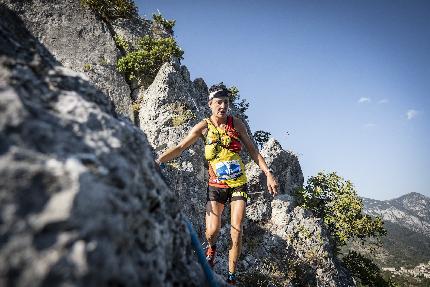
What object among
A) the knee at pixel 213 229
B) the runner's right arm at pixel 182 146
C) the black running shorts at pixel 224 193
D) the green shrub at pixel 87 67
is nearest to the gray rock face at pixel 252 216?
the green shrub at pixel 87 67

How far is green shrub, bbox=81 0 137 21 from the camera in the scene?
62.9ft

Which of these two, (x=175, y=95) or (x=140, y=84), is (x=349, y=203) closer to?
(x=175, y=95)

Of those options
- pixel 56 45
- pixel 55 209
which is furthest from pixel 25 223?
pixel 56 45

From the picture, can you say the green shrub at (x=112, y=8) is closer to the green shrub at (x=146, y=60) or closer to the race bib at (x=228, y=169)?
the green shrub at (x=146, y=60)

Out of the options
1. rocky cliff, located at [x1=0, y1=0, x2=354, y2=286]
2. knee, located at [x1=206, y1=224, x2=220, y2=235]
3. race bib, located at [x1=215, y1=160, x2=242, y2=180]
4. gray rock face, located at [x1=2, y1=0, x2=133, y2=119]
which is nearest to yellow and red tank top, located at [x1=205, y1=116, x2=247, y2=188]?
race bib, located at [x1=215, y1=160, x2=242, y2=180]

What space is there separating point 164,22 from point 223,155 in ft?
59.4

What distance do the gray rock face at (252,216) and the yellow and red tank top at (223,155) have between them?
5.20 m

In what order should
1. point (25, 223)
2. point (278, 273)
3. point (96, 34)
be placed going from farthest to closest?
point (96, 34) < point (278, 273) < point (25, 223)

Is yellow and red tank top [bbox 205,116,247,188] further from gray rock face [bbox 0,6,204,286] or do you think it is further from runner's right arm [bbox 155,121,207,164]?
gray rock face [bbox 0,6,204,286]

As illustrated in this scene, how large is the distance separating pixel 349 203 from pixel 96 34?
21086mm

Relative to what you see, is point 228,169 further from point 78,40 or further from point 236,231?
point 78,40

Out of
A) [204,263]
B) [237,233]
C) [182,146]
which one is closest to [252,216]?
[237,233]

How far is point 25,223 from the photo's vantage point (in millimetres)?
1285

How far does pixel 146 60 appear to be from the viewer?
55.7 ft
